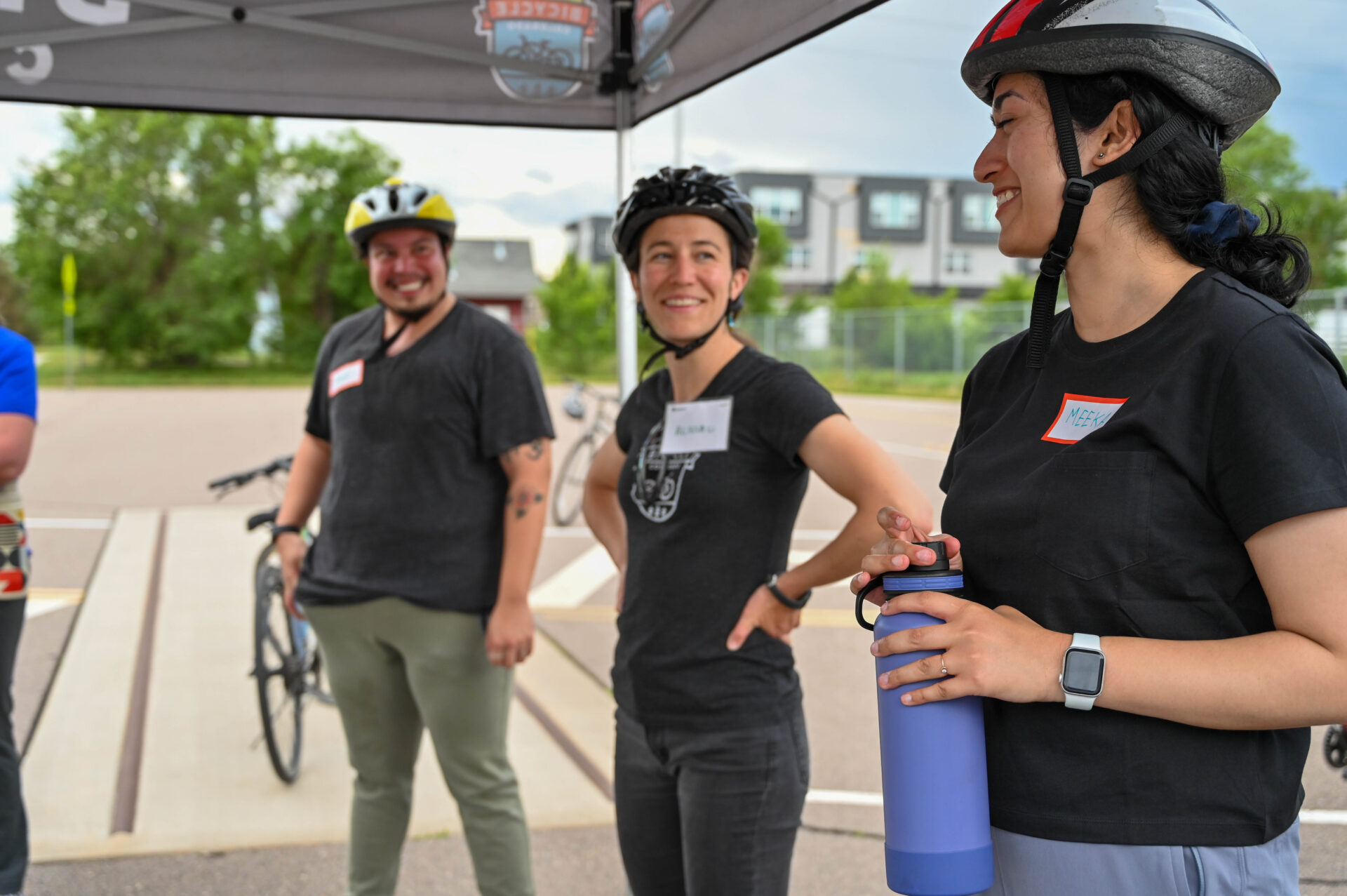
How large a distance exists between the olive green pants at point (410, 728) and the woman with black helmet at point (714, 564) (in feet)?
2.66

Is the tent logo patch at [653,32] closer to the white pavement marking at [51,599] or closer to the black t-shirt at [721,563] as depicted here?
the black t-shirt at [721,563]

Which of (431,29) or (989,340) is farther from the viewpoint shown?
(989,340)

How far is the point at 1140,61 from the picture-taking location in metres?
1.18

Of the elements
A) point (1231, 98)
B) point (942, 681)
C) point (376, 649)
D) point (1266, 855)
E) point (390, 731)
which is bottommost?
point (390, 731)

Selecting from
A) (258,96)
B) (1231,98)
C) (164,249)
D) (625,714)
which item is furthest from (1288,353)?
(164,249)

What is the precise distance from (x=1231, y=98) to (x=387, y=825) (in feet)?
9.20

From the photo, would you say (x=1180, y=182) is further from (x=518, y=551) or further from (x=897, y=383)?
(x=897, y=383)

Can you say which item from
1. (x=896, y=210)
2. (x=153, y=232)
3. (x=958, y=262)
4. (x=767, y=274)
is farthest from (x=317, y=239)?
(x=958, y=262)

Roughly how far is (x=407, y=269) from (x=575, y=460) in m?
7.90

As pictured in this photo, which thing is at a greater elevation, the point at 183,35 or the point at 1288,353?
the point at 183,35

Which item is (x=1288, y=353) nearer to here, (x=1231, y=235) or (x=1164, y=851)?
(x=1231, y=235)

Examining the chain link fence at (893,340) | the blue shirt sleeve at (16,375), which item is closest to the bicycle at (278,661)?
the blue shirt sleeve at (16,375)

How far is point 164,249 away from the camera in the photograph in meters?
40.3

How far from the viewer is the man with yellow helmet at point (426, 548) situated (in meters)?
2.93
